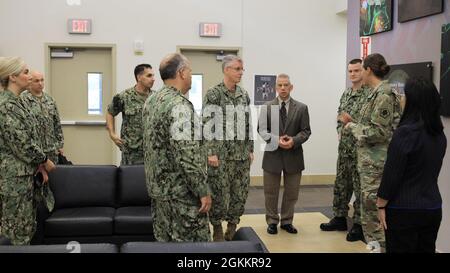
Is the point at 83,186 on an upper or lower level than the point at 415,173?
lower

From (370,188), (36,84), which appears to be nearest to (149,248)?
(370,188)

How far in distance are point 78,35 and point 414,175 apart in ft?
17.1

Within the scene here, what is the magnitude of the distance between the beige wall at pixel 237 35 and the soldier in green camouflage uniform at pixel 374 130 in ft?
11.1

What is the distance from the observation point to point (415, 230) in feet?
7.89

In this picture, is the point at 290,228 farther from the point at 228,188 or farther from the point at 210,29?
the point at 210,29

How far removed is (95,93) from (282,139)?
3336 millimetres

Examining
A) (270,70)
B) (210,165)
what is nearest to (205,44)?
(270,70)

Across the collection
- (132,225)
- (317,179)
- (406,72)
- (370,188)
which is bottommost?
(317,179)

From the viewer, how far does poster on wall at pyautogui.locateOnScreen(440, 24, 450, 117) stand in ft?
11.3

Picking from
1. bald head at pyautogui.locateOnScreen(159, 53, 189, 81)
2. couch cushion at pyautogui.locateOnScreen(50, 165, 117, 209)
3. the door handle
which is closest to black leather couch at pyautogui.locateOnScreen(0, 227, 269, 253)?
bald head at pyautogui.locateOnScreen(159, 53, 189, 81)

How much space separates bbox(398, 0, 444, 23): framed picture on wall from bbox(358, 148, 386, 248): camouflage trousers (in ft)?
4.08

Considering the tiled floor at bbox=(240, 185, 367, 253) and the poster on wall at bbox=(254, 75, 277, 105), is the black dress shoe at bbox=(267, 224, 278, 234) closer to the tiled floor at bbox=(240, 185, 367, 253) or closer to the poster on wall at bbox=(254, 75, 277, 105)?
the tiled floor at bbox=(240, 185, 367, 253)

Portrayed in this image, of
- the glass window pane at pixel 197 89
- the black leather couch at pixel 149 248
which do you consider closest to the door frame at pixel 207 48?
the glass window pane at pixel 197 89

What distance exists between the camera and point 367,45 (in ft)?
15.5
